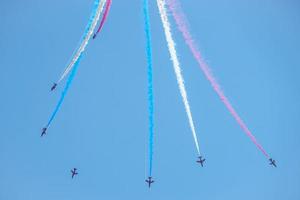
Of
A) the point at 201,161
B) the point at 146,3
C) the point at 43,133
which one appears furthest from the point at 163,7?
the point at 43,133

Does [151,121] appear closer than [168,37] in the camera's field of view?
No

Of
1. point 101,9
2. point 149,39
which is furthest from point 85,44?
point 149,39

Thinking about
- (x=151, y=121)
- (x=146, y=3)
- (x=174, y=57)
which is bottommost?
(x=151, y=121)

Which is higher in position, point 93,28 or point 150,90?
point 93,28

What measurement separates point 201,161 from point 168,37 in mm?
10713

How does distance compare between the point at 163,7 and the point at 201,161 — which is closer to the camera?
the point at 163,7

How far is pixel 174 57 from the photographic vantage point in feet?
57.8

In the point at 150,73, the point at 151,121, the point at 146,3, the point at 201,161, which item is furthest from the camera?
the point at 201,161

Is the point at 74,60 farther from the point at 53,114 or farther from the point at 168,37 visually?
the point at 53,114

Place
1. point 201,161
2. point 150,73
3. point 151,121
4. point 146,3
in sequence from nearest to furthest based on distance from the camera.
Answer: point 146,3
point 150,73
point 151,121
point 201,161

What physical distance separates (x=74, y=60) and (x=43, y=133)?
808cm

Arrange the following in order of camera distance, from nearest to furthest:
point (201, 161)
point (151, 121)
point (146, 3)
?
point (146, 3), point (151, 121), point (201, 161)

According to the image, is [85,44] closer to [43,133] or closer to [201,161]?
[43,133]

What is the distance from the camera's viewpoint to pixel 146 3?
54.4ft
